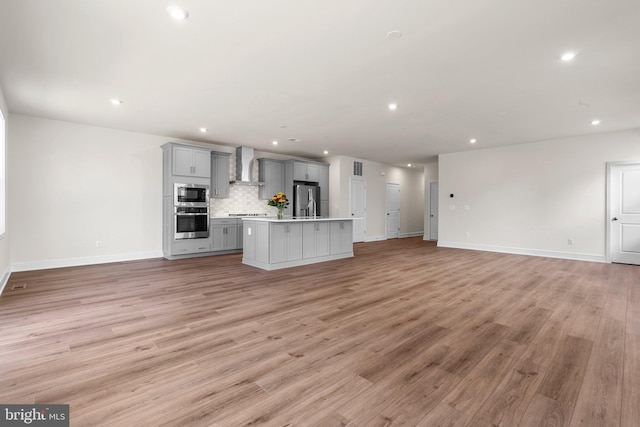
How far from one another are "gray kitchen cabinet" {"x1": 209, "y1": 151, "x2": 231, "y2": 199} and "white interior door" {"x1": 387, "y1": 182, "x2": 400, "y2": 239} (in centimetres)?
604

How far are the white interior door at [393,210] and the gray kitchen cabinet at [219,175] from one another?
604 centimetres

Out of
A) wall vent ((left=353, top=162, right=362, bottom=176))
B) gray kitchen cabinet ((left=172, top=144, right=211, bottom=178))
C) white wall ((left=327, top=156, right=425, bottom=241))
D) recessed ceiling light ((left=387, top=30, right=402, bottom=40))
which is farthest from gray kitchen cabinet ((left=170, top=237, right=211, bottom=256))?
recessed ceiling light ((left=387, top=30, right=402, bottom=40))

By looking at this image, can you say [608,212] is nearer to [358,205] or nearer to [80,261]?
[358,205]

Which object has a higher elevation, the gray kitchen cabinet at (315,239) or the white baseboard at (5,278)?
the gray kitchen cabinet at (315,239)

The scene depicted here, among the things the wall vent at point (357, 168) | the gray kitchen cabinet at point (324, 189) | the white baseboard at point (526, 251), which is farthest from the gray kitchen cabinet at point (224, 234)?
the white baseboard at point (526, 251)

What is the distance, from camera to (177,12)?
2494 mm

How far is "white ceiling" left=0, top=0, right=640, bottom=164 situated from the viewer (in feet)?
8.25

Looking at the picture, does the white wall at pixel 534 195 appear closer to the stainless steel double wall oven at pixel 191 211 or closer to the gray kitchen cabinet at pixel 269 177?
the gray kitchen cabinet at pixel 269 177

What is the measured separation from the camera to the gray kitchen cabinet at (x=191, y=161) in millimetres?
6566

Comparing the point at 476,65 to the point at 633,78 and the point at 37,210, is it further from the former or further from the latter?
the point at 37,210

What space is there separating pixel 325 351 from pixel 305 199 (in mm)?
6685

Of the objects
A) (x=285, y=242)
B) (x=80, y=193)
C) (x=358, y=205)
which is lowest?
(x=285, y=242)

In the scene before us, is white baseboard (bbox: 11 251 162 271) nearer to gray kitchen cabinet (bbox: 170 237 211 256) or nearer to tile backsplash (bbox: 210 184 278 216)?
gray kitchen cabinet (bbox: 170 237 211 256)

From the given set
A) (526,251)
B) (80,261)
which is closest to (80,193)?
(80,261)
